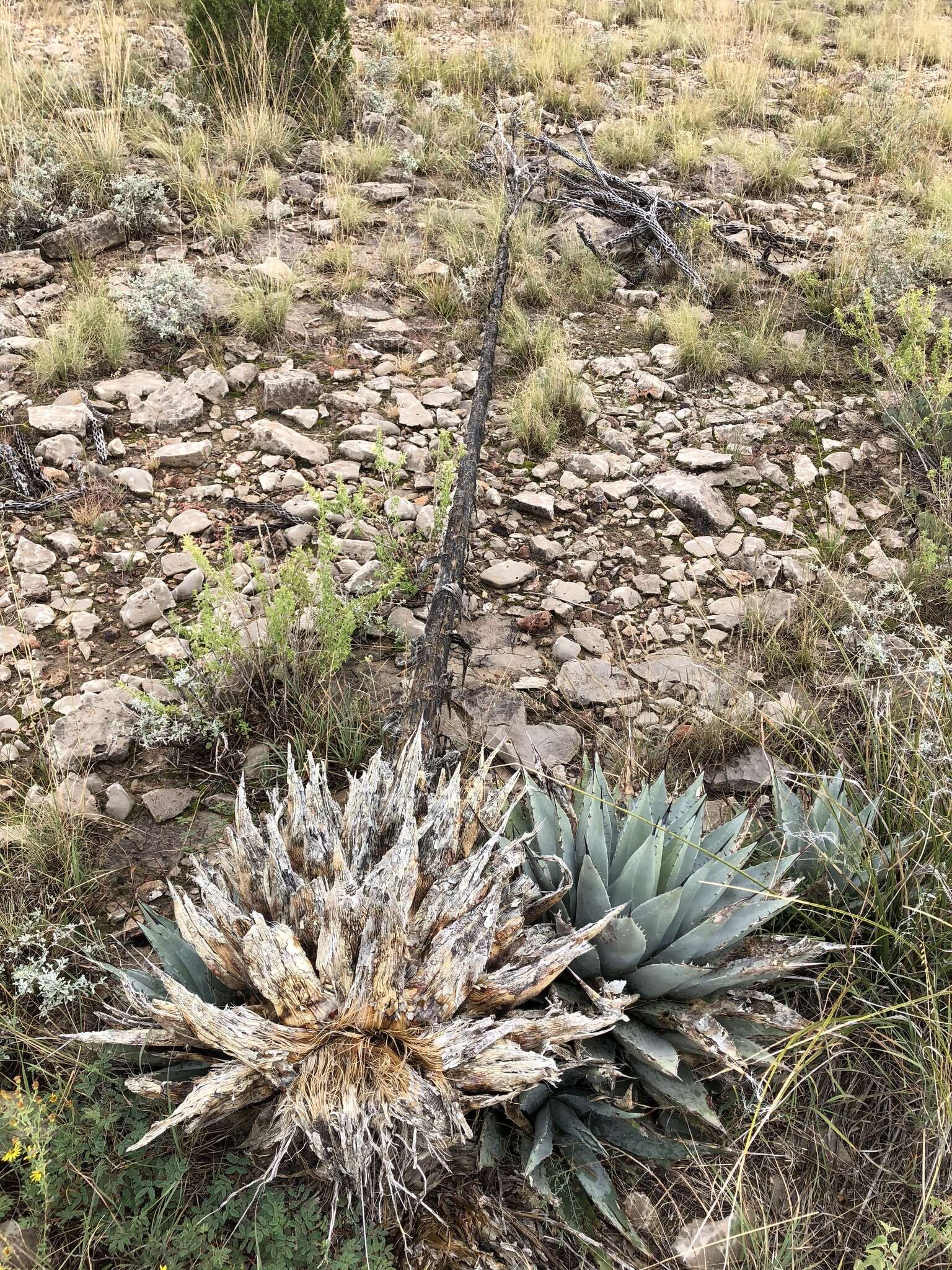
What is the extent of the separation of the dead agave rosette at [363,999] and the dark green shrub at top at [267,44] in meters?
6.19

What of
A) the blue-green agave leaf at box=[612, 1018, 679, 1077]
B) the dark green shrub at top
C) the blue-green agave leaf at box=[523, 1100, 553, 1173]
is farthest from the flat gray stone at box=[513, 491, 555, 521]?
the dark green shrub at top

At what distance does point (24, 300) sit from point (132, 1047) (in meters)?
4.15

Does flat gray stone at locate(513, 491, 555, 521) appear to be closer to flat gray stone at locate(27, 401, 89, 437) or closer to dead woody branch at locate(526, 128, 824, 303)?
flat gray stone at locate(27, 401, 89, 437)

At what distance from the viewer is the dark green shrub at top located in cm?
631

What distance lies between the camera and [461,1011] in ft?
6.27

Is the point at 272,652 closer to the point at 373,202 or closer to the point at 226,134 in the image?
the point at 373,202

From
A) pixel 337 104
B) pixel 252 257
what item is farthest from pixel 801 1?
pixel 252 257

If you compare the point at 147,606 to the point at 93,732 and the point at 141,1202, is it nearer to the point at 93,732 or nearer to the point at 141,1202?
the point at 93,732

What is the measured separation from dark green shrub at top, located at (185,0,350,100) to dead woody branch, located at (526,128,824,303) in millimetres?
1828

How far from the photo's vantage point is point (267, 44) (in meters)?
6.45

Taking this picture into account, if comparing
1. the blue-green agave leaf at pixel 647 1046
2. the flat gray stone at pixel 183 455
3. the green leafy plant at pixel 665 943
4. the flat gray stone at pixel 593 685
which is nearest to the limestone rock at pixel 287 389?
the flat gray stone at pixel 183 455

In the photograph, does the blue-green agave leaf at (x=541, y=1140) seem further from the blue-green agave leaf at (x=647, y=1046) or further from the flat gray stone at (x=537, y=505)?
the flat gray stone at (x=537, y=505)

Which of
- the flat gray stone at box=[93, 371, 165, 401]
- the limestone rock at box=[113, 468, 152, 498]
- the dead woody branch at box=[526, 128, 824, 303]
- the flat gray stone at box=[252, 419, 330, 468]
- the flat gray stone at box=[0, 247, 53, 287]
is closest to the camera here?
the limestone rock at box=[113, 468, 152, 498]

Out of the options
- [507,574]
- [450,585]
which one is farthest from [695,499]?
[450,585]
